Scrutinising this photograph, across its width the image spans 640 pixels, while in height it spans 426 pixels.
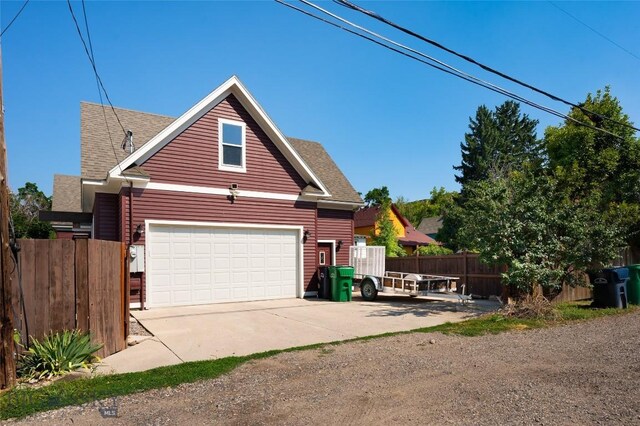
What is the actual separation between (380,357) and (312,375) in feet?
4.98

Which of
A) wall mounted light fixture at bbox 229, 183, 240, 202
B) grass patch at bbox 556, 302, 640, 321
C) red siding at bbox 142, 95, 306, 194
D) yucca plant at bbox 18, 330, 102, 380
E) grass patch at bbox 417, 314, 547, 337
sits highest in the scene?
red siding at bbox 142, 95, 306, 194

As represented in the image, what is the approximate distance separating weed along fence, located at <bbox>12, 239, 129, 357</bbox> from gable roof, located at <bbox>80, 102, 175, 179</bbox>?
6901mm

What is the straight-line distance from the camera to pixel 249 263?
15820 mm

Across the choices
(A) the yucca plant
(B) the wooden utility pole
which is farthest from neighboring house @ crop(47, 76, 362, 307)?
(B) the wooden utility pole

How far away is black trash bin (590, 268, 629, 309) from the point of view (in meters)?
13.6

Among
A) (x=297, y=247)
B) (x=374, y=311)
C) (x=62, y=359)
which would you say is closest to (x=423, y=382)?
(x=62, y=359)

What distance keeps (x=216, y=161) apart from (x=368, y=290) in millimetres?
6946

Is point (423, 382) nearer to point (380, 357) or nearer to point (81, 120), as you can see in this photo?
point (380, 357)

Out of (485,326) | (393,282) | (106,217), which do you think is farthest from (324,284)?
(106,217)

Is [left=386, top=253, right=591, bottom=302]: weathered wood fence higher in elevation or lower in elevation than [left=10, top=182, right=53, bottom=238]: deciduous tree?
lower

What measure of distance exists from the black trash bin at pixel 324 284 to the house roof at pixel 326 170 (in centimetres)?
362

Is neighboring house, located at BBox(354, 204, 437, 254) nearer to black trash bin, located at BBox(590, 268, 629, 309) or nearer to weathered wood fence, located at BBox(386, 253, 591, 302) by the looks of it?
weathered wood fence, located at BBox(386, 253, 591, 302)

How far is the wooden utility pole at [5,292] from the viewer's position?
6055 millimetres

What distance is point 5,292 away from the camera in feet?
20.0
